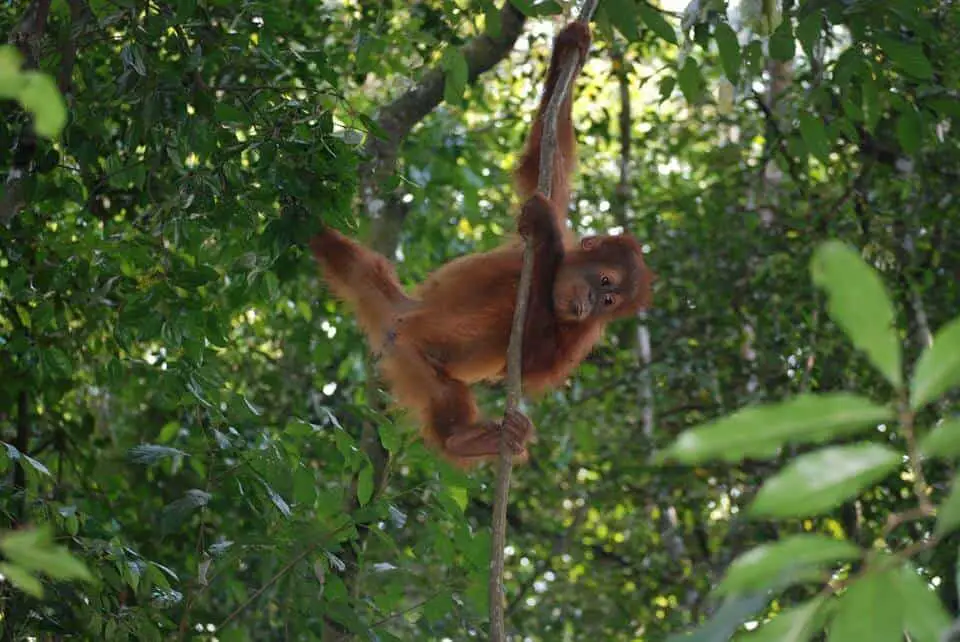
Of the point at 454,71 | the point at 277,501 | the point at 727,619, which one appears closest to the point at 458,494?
the point at 277,501

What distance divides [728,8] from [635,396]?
292cm

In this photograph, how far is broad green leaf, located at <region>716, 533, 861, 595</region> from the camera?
0.97 m

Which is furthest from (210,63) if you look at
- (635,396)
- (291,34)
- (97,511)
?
(635,396)

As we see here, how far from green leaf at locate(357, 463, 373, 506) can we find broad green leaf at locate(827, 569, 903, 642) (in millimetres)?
2487

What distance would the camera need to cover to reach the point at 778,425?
0.94 meters

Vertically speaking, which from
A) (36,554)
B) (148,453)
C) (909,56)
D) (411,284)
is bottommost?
(36,554)

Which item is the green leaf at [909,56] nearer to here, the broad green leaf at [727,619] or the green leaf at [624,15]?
the green leaf at [624,15]

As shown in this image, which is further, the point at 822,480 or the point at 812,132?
the point at 812,132

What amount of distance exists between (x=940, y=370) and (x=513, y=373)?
78.3 inches

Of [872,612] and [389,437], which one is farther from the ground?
[389,437]

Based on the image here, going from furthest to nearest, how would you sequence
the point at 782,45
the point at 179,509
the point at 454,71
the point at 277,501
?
the point at 454,71 → the point at 782,45 → the point at 277,501 → the point at 179,509

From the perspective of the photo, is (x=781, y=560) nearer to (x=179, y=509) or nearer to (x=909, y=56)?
(x=179, y=509)

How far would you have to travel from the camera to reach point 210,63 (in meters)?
4.38

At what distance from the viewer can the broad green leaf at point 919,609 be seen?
97 centimetres
